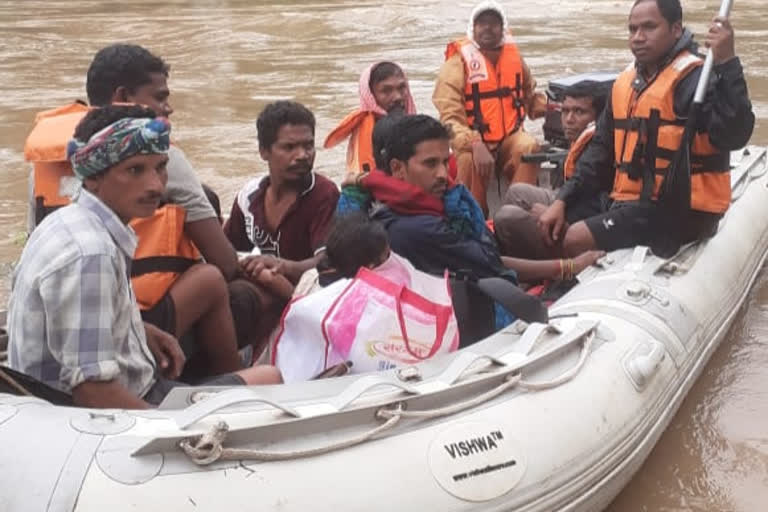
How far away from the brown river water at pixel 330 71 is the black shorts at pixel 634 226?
2.09 ft

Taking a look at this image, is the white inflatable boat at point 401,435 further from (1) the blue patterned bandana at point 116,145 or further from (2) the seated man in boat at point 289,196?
(2) the seated man in boat at point 289,196

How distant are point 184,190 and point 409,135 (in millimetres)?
689

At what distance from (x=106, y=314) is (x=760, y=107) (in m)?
8.26

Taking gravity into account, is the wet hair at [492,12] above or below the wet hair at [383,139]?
above

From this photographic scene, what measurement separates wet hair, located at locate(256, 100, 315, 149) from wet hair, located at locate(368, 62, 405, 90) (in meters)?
0.98

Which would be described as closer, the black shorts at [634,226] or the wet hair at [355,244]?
the wet hair at [355,244]

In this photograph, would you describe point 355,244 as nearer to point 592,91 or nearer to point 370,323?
point 370,323

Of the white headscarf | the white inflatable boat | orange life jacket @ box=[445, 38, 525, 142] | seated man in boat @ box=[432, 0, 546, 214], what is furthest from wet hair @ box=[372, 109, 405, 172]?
the white headscarf

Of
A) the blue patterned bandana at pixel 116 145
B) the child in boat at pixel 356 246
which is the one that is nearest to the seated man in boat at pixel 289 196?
the child in boat at pixel 356 246

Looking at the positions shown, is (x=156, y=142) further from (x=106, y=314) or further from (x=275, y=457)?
(x=275, y=457)

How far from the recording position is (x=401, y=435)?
2395mm

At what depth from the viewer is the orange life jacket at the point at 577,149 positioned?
410 cm

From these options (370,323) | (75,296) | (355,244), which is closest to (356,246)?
(355,244)

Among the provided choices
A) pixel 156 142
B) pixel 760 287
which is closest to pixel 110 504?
pixel 156 142
